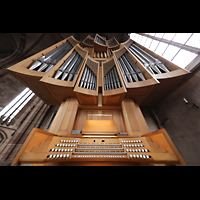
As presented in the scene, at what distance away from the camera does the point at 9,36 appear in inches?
289

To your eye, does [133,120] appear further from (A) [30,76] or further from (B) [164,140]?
(A) [30,76]

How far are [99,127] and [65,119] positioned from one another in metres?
1.37

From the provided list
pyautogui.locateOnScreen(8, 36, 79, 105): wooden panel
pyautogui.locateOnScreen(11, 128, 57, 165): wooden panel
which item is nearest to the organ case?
pyautogui.locateOnScreen(8, 36, 79, 105): wooden panel

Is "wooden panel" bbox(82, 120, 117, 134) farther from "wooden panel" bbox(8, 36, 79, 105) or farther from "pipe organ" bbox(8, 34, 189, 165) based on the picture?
"wooden panel" bbox(8, 36, 79, 105)

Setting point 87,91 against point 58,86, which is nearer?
point 58,86

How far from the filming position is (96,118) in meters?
3.62

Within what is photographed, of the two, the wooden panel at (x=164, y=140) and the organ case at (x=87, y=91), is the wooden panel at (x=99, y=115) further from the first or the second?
the wooden panel at (x=164, y=140)

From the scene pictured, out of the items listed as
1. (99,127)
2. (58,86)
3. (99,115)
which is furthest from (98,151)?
(58,86)

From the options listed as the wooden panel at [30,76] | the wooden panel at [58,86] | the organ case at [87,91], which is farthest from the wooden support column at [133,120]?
the wooden panel at [30,76]
